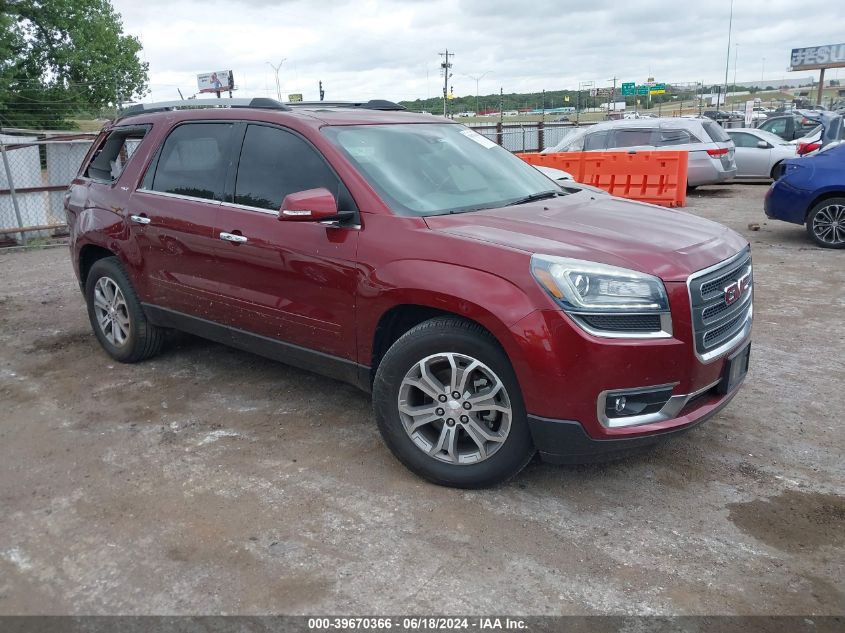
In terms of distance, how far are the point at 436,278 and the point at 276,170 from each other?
4.58ft

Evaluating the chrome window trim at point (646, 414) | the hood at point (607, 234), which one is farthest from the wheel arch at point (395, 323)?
the chrome window trim at point (646, 414)

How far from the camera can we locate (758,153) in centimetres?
1675

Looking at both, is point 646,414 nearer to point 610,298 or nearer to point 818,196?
point 610,298

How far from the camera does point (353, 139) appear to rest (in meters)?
4.14

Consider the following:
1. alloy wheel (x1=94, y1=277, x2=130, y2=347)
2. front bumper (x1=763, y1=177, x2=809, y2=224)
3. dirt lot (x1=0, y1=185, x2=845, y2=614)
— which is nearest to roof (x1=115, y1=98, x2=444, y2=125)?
alloy wheel (x1=94, y1=277, x2=130, y2=347)

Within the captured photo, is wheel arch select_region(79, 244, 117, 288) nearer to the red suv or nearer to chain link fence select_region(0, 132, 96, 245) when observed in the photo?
the red suv

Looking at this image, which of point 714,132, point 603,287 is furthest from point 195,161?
point 714,132

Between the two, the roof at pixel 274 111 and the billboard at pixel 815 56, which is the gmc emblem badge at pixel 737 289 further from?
the billboard at pixel 815 56

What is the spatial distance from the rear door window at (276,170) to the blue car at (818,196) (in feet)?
25.4

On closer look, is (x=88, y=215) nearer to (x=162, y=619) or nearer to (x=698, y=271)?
(x=162, y=619)

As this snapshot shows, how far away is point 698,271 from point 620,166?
439 inches

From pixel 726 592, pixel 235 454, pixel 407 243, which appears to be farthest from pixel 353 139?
pixel 726 592

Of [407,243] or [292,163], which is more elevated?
[292,163]

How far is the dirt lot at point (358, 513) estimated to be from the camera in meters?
2.83
